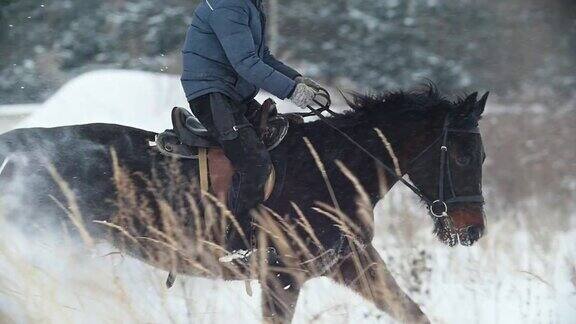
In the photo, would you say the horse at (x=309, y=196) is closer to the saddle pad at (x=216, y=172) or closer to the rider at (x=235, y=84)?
the saddle pad at (x=216, y=172)

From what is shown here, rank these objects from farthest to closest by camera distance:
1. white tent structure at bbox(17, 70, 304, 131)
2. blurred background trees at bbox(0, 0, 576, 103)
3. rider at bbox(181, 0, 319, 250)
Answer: blurred background trees at bbox(0, 0, 576, 103)
white tent structure at bbox(17, 70, 304, 131)
rider at bbox(181, 0, 319, 250)

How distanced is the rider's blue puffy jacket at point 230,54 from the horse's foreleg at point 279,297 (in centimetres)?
103

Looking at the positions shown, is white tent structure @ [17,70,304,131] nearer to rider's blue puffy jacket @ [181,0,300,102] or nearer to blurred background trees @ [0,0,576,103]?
blurred background trees @ [0,0,576,103]

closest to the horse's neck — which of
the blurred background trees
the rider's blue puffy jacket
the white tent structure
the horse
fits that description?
the horse

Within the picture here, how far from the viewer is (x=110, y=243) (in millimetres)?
5453

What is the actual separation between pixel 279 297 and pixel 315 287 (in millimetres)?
1723

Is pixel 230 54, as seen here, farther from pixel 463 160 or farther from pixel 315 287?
pixel 315 287

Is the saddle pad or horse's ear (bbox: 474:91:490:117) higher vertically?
horse's ear (bbox: 474:91:490:117)

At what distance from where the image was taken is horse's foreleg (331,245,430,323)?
498cm

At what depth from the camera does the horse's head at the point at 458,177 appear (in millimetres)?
5059

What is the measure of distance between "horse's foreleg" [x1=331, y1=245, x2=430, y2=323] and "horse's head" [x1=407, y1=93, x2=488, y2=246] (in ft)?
1.35

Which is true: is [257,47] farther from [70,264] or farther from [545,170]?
[545,170]

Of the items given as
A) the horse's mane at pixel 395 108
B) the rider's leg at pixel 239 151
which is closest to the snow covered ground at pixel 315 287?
the rider's leg at pixel 239 151

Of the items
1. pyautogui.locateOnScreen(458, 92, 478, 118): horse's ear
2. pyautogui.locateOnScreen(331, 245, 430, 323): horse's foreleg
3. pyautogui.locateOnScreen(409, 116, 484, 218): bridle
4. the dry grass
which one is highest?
pyautogui.locateOnScreen(458, 92, 478, 118): horse's ear
